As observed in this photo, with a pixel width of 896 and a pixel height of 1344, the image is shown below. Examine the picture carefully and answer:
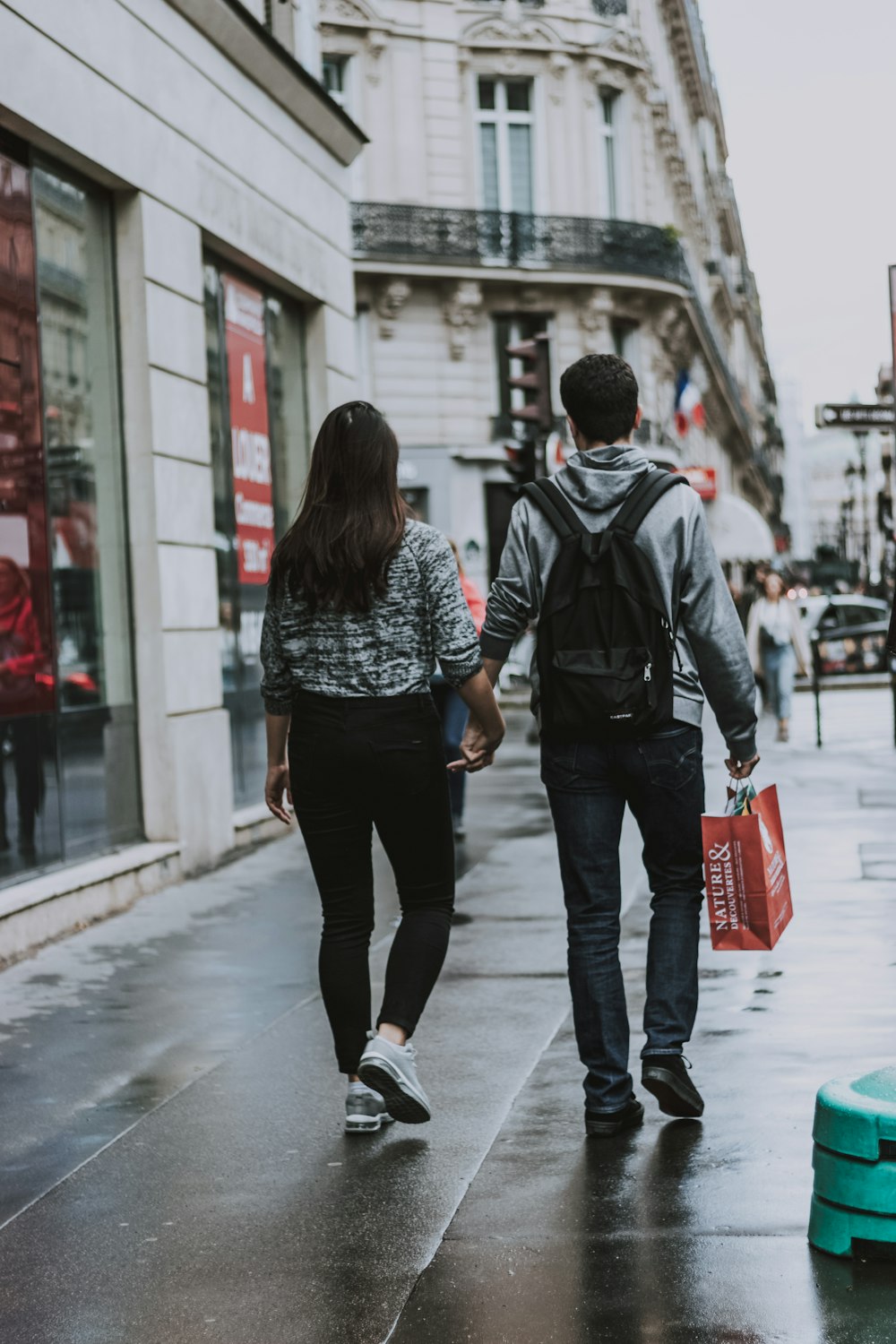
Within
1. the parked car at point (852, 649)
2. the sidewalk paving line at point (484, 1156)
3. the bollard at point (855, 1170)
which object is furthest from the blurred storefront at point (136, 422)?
the parked car at point (852, 649)

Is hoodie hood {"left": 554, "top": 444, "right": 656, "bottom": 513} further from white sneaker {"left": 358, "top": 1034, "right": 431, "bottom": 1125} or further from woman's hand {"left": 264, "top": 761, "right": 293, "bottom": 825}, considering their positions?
white sneaker {"left": 358, "top": 1034, "right": 431, "bottom": 1125}

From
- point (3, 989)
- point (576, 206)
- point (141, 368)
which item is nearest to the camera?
point (3, 989)

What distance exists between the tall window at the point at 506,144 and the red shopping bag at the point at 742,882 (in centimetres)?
3123

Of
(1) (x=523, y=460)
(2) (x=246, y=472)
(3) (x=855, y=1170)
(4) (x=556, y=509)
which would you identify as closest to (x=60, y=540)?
(2) (x=246, y=472)

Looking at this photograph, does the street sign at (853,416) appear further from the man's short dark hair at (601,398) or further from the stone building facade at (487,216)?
the stone building facade at (487,216)

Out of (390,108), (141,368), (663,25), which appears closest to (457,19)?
(390,108)

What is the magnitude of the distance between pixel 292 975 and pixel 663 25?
41209 mm

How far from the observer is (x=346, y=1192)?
13.8 feet

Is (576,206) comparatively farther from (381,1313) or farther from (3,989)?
(381,1313)

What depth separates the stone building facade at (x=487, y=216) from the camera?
32.9 metres

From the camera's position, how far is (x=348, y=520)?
4.66m

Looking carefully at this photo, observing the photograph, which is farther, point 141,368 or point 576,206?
point 576,206

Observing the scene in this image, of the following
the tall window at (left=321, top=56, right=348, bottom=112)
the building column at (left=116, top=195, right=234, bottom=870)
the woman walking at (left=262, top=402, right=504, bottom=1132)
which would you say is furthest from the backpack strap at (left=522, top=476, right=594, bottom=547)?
the tall window at (left=321, top=56, right=348, bottom=112)

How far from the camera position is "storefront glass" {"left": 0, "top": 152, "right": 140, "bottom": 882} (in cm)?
798
